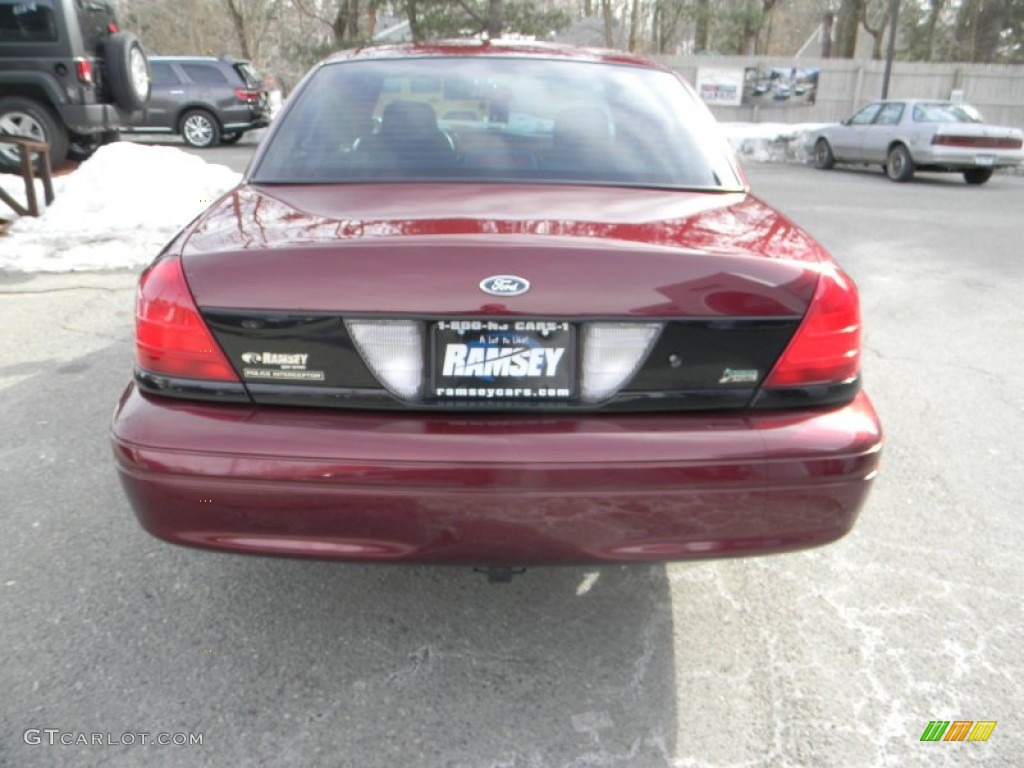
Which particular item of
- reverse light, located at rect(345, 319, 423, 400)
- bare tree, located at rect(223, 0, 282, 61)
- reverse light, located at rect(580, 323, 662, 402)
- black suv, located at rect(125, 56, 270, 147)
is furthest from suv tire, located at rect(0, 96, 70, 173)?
bare tree, located at rect(223, 0, 282, 61)

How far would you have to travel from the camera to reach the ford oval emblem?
1.86 metres

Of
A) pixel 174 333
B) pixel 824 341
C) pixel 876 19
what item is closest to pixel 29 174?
pixel 174 333

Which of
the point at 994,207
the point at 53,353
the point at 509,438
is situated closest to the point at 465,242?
the point at 509,438

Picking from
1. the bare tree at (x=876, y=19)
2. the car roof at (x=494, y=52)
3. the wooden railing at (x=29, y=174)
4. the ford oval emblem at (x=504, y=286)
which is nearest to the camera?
the ford oval emblem at (x=504, y=286)

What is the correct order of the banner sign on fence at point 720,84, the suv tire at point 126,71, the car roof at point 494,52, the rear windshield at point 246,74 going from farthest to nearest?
the banner sign on fence at point 720,84
the rear windshield at point 246,74
the suv tire at point 126,71
the car roof at point 494,52

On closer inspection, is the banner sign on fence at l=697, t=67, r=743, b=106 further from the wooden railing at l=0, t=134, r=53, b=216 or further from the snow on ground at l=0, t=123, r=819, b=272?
the wooden railing at l=0, t=134, r=53, b=216

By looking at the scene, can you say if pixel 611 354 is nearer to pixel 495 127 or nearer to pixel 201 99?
pixel 495 127

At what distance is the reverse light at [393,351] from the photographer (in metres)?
1.91

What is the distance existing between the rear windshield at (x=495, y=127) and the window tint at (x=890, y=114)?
14.2m

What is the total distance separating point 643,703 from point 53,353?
4.08 meters

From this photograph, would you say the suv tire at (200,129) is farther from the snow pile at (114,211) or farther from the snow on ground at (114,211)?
the snow pile at (114,211)

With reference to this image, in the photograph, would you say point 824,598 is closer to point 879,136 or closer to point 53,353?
point 53,353

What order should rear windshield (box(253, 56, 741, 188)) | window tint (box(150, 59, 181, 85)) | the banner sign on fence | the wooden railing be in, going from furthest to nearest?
1. the banner sign on fence
2. window tint (box(150, 59, 181, 85))
3. the wooden railing
4. rear windshield (box(253, 56, 741, 188))

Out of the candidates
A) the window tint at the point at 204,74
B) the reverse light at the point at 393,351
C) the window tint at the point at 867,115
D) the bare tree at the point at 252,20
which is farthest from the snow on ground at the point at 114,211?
the bare tree at the point at 252,20
